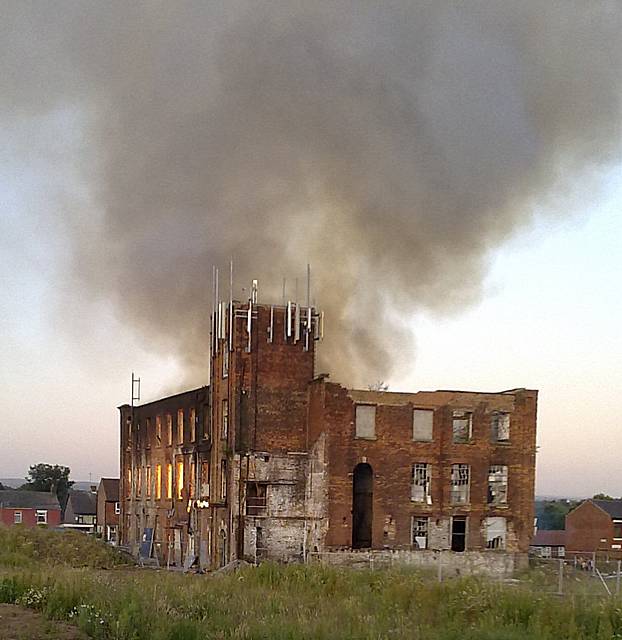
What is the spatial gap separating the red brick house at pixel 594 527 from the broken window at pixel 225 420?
39.9m

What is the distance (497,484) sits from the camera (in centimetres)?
4191

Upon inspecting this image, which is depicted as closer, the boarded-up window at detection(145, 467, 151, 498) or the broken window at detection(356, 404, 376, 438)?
the broken window at detection(356, 404, 376, 438)

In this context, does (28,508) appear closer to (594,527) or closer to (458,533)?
(594,527)

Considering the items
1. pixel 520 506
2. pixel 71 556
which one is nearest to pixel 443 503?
pixel 520 506

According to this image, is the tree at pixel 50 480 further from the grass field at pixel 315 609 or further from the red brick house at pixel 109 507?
the grass field at pixel 315 609

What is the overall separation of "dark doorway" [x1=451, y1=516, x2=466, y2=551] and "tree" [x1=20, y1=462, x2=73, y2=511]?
6873cm

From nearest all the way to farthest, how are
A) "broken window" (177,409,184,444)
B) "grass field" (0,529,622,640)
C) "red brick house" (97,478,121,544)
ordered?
"grass field" (0,529,622,640) → "broken window" (177,409,184,444) → "red brick house" (97,478,121,544)

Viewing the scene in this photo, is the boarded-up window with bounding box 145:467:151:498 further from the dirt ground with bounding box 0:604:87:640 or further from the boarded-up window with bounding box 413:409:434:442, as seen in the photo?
the dirt ground with bounding box 0:604:87:640

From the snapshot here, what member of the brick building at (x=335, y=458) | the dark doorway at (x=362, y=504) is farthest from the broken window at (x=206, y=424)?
the dark doorway at (x=362, y=504)

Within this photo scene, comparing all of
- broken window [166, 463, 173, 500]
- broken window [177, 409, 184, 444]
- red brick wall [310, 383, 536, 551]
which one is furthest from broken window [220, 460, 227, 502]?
broken window [166, 463, 173, 500]

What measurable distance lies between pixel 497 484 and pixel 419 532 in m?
4.59

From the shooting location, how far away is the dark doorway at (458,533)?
40.8 metres

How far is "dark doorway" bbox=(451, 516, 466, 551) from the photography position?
40812 millimetres

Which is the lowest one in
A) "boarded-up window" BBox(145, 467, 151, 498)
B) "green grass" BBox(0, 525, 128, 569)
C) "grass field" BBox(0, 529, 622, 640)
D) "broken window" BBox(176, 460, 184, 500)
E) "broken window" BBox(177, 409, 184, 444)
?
"green grass" BBox(0, 525, 128, 569)
